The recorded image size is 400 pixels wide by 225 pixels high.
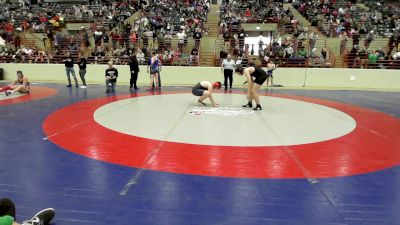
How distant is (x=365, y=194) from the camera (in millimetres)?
4352

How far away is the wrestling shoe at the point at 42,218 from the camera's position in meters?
3.37

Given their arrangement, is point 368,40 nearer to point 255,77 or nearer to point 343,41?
point 343,41

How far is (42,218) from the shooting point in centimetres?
345

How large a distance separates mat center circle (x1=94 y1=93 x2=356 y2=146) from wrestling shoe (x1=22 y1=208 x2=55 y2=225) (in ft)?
10.5

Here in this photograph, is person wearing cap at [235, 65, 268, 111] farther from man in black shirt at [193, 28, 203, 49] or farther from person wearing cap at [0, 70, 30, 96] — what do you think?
man in black shirt at [193, 28, 203, 49]

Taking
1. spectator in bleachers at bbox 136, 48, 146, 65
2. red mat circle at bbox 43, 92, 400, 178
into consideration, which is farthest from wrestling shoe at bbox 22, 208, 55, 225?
spectator in bleachers at bbox 136, 48, 146, 65

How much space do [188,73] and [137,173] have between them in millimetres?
12772

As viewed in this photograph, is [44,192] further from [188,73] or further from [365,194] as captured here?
[188,73]

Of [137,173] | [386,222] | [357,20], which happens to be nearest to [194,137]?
[137,173]

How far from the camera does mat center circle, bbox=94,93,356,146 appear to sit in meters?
6.75

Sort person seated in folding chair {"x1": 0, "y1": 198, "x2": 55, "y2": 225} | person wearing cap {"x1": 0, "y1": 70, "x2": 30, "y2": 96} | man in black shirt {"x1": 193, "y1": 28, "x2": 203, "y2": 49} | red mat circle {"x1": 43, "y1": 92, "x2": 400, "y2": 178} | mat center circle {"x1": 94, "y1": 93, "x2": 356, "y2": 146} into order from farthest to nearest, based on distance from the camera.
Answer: man in black shirt {"x1": 193, "y1": 28, "x2": 203, "y2": 49}, person wearing cap {"x1": 0, "y1": 70, "x2": 30, "y2": 96}, mat center circle {"x1": 94, "y1": 93, "x2": 356, "y2": 146}, red mat circle {"x1": 43, "y1": 92, "x2": 400, "y2": 178}, person seated in folding chair {"x1": 0, "y1": 198, "x2": 55, "y2": 225}

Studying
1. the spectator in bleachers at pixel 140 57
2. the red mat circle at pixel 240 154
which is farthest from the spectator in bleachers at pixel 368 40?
the red mat circle at pixel 240 154

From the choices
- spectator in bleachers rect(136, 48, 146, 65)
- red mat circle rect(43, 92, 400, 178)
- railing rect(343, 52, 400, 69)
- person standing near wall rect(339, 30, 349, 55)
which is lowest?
red mat circle rect(43, 92, 400, 178)

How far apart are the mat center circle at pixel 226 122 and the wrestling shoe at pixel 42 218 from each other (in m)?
3.19
